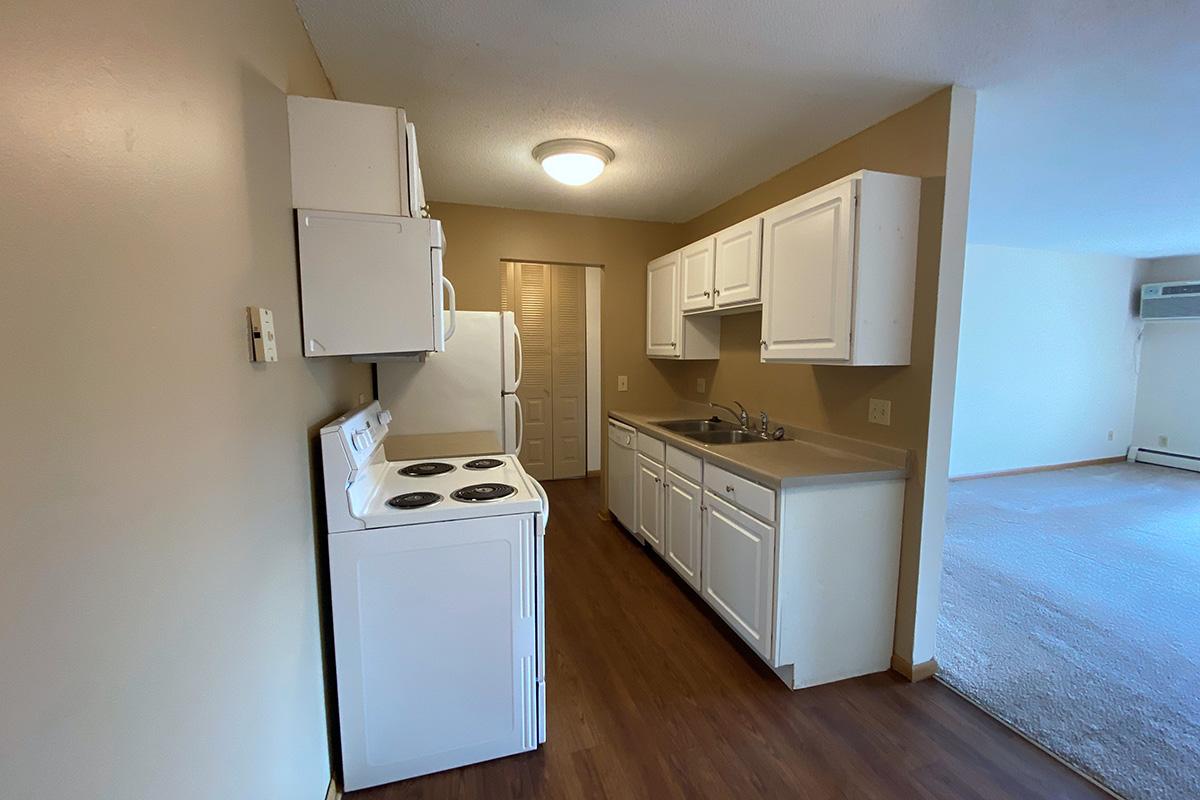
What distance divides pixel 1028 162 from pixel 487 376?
3238 mm

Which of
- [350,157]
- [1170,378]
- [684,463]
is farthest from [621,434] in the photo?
[1170,378]

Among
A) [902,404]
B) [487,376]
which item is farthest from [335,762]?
[902,404]

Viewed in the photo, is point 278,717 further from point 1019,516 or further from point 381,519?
point 1019,516

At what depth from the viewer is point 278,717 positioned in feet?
3.77

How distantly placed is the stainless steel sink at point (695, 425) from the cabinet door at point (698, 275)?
2.55ft

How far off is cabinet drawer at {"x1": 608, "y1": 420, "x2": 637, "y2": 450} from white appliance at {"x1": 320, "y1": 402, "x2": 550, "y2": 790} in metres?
1.79

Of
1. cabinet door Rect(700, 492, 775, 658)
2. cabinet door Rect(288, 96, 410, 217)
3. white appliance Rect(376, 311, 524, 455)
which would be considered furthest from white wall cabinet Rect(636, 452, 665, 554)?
cabinet door Rect(288, 96, 410, 217)

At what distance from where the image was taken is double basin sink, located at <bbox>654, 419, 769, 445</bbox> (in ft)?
10.6

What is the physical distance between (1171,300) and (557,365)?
669cm

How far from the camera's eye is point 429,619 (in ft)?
5.08

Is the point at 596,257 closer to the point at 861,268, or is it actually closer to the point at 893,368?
the point at 861,268

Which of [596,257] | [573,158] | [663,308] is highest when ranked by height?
[573,158]

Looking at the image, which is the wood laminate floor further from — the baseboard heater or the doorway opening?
the baseboard heater

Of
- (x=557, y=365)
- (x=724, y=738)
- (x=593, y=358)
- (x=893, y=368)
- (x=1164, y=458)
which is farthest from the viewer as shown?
(x=1164, y=458)
